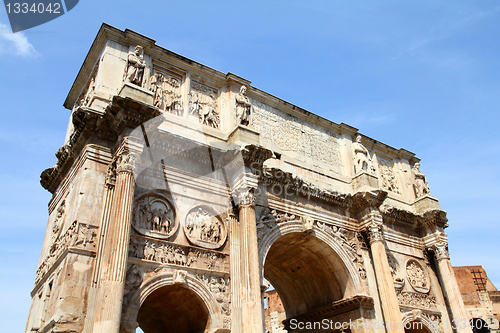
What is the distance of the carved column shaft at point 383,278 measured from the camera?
12938mm

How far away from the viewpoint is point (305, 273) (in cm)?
1522

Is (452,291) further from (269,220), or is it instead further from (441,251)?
(269,220)

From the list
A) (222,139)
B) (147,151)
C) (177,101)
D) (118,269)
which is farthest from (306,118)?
(118,269)

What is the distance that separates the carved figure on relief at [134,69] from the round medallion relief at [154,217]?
2960mm

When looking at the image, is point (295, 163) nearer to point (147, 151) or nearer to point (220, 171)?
point (220, 171)

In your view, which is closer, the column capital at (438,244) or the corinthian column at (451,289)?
the corinthian column at (451,289)

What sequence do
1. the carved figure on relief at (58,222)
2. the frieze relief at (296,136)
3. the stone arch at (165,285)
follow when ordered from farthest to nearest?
1. the frieze relief at (296,136)
2. the carved figure on relief at (58,222)
3. the stone arch at (165,285)

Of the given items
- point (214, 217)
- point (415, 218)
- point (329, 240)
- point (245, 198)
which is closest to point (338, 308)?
point (329, 240)

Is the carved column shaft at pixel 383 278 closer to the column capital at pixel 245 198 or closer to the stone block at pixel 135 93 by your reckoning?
the column capital at pixel 245 198

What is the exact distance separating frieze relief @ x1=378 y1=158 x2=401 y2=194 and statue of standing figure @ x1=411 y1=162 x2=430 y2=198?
790mm

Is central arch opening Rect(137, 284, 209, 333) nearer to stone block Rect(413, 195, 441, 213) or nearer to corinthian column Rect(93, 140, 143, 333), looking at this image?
corinthian column Rect(93, 140, 143, 333)

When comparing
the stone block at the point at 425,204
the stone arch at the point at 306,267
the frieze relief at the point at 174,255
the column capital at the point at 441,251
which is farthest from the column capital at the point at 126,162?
the column capital at the point at 441,251

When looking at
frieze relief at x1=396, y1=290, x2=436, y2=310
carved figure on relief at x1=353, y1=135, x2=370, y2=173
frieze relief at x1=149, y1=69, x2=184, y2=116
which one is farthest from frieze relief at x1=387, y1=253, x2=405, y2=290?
frieze relief at x1=149, y1=69, x2=184, y2=116

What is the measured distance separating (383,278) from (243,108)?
6714mm
